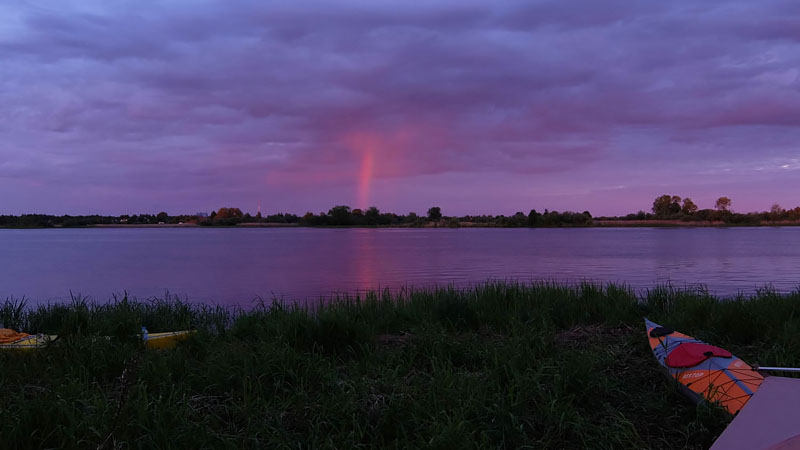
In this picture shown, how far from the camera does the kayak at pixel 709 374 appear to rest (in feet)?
16.1

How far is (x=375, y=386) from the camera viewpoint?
521cm

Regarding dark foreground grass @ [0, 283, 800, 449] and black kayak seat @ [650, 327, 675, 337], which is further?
black kayak seat @ [650, 327, 675, 337]

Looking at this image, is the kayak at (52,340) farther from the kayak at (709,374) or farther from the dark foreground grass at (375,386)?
the kayak at (709,374)

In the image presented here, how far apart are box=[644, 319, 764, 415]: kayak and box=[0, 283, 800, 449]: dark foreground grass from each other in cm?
19

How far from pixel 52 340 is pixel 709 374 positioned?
782 cm

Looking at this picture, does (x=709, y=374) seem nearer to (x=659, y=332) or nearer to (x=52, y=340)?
(x=659, y=332)

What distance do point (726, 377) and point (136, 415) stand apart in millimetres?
5709

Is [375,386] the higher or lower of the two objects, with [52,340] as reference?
lower

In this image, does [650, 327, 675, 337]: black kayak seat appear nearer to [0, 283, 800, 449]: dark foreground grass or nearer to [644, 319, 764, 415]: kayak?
[0, 283, 800, 449]: dark foreground grass

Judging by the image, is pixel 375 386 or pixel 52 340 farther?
pixel 52 340

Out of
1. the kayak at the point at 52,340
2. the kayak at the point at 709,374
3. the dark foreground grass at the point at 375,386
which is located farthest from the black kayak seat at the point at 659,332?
the kayak at the point at 52,340

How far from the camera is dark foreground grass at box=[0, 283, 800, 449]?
4254 mm

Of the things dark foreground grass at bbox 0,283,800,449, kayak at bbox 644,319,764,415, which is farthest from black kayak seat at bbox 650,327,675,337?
kayak at bbox 644,319,764,415

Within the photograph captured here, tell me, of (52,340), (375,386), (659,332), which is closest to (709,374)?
(659,332)
